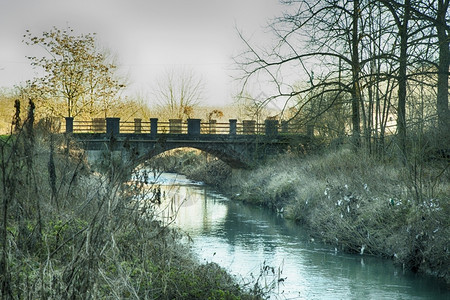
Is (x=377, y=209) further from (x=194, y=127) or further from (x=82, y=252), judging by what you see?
(x=194, y=127)

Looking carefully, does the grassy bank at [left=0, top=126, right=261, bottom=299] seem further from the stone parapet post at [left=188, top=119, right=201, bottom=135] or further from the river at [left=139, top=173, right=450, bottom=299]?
the stone parapet post at [left=188, top=119, right=201, bottom=135]

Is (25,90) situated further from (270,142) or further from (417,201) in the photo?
(417,201)

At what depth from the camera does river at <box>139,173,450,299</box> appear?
9516 millimetres

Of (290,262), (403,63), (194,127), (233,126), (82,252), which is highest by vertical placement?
(233,126)

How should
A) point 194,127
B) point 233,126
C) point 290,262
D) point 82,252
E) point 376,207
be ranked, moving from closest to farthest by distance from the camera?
point 82,252
point 290,262
point 376,207
point 194,127
point 233,126

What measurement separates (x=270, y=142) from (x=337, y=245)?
15.2m

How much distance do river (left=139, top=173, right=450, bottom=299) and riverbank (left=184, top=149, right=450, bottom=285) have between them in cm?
31

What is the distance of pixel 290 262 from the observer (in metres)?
11.6

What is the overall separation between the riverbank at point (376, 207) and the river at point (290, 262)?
1.00 ft

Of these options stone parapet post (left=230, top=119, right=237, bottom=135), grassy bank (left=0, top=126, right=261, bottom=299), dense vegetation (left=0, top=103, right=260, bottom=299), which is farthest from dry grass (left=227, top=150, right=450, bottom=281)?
stone parapet post (left=230, top=119, right=237, bottom=135)

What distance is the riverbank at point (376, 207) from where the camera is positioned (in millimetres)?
10297

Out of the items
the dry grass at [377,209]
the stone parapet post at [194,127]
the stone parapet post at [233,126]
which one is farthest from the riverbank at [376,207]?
the stone parapet post at [233,126]

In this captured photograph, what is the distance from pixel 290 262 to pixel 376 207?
2.34 meters

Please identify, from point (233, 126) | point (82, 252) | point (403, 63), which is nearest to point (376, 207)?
point (403, 63)
